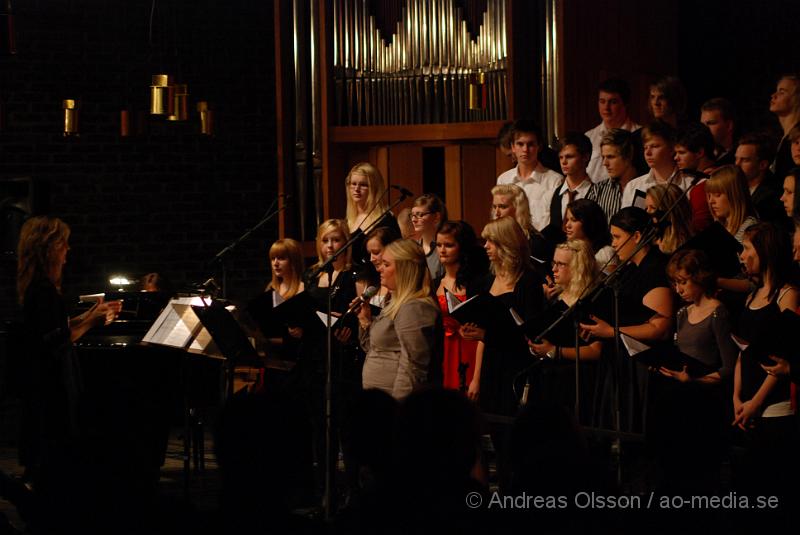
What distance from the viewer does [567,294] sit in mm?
5648

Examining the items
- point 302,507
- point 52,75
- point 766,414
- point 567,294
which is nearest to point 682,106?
point 567,294

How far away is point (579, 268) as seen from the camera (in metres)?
5.63

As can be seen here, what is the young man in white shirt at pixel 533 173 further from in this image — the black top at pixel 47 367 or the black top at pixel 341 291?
the black top at pixel 47 367

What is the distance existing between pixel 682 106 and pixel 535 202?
3.27ft

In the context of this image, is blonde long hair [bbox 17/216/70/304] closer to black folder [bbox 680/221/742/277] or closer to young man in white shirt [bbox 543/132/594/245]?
young man in white shirt [bbox 543/132/594/245]

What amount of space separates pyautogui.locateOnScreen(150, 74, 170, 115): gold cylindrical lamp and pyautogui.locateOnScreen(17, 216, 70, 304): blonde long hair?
2521 mm

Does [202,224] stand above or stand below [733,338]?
above

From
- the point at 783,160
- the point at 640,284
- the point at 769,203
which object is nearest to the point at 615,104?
the point at 783,160

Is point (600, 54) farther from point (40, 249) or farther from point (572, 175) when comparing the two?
point (40, 249)

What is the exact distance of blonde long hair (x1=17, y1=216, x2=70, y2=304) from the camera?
606cm

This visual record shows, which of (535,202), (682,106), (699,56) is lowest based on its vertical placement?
(535,202)

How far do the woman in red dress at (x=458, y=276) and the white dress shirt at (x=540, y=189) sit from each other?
872 mm

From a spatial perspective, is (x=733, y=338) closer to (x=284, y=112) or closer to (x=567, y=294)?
(x=567, y=294)

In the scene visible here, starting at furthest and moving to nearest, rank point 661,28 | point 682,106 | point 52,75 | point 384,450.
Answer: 1. point 52,75
2. point 661,28
3. point 682,106
4. point 384,450
